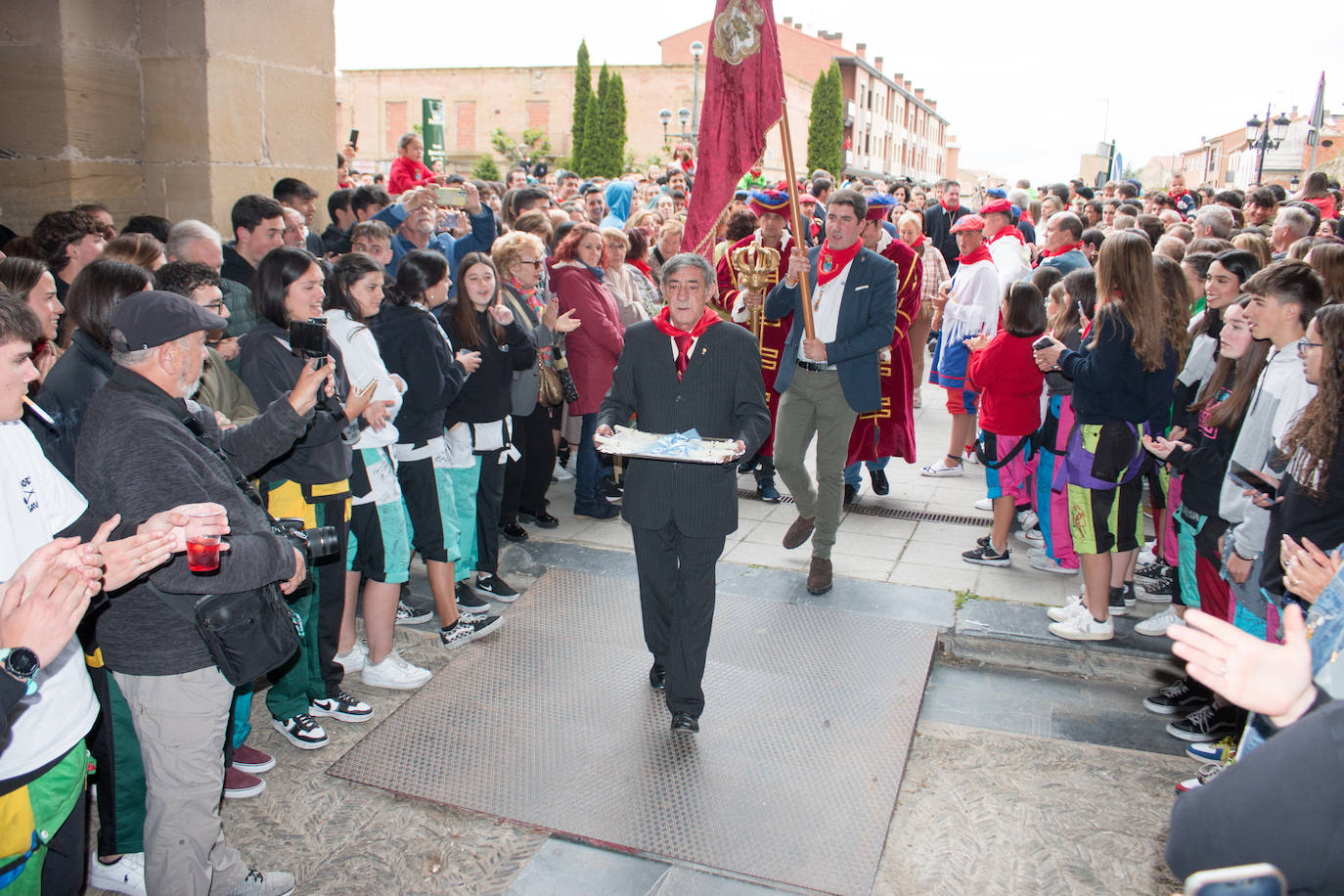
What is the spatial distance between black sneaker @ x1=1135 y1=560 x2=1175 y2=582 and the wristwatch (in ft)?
18.5

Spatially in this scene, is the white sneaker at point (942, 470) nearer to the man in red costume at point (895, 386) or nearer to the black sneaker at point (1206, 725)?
the man in red costume at point (895, 386)

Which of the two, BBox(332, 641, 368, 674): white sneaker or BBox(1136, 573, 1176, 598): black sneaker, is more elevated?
BBox(1136, 573, 1176, 598): black sneaker

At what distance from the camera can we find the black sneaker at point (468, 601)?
5.21m

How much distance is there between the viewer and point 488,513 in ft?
17.6

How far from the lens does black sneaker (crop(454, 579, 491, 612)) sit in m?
5.21

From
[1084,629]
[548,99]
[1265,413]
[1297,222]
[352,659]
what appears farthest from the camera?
[548,99]

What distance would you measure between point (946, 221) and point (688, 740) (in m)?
10.8

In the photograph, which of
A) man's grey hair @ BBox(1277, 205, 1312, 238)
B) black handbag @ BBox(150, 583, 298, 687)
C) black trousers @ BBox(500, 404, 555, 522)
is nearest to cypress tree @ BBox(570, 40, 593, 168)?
man's grey hair @ BBox(1277, 205, 1312, 238)

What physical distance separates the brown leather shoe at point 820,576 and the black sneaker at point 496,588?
1.78m

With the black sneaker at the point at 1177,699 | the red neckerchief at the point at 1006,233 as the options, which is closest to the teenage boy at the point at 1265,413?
the black sneaker at the point at 1177,699

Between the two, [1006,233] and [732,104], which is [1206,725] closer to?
[732,104]

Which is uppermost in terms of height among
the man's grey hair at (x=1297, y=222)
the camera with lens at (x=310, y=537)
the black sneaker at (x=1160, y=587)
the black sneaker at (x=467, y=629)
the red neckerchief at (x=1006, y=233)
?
the man's grey hair at (x=1297, y=222)

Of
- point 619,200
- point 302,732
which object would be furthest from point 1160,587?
point 619,200

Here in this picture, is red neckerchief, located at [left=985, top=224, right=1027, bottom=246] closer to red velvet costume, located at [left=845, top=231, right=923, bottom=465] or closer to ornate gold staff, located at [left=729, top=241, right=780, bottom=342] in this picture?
red velvet costume, located at [left=845, top=231, right=923, bottom=465]
